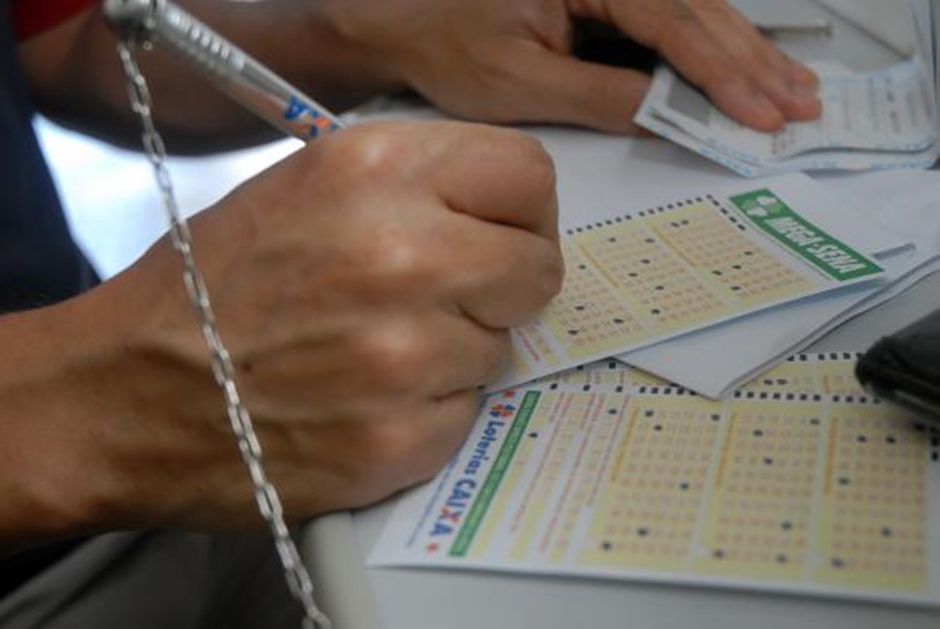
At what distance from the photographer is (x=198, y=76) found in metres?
0.97

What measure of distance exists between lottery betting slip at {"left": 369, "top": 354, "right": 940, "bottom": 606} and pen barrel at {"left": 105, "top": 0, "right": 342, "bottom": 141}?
18cm

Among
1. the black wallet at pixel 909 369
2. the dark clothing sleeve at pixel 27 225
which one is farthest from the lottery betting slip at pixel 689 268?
the dark clothing sleeve at pixel 27 225

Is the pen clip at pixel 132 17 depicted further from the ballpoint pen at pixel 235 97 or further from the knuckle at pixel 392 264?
the knuckle at pixel 392 264

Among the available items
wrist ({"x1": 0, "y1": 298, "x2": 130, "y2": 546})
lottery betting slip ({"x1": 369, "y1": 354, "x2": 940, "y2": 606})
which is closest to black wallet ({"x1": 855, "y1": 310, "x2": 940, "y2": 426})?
lottery betting slip ({"x1": 369, "y1": 354, "x2": 940, "y2": 606})

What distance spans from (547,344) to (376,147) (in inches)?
5.6

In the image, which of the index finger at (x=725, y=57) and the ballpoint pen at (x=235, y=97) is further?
the index finger at (x=725, y=57)

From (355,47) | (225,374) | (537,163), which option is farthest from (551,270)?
(355,47)

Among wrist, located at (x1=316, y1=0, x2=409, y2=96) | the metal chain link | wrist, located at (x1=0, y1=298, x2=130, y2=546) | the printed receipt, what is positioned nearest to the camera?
the metal chain link

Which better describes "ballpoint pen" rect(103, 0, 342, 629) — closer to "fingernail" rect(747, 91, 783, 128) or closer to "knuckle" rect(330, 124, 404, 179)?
"knuckle" rect(330, 124, 404, 179)

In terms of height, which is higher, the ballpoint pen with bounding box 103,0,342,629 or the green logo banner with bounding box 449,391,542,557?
the ballpoint pen with bounding box 103,0,342,629

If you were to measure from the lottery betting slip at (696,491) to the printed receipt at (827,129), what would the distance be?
0.22 metres

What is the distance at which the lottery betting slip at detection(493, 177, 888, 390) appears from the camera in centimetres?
56

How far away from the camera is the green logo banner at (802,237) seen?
1.94 ft

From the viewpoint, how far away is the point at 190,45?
0.47 meters
